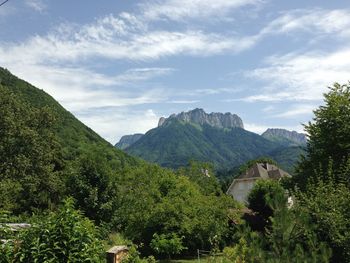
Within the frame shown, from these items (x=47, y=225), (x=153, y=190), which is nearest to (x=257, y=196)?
(x=153, y=190)

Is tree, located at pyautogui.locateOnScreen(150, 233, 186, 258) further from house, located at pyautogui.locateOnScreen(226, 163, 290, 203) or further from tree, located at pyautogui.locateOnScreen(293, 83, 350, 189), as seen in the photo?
house, located at pyautogui.locateOnScreen(226, 163, 290, 203)

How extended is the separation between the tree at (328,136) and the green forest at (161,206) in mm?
58

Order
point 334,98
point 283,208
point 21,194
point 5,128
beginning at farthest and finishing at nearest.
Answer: point 21,194
point 5,128
point 334,98
point 283,208

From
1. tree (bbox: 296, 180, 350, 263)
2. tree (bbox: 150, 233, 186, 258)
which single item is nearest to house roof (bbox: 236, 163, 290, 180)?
tree (bbox: 150, 233, 186, 258)

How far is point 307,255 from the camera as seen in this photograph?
6562mm

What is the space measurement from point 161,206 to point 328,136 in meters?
9.92

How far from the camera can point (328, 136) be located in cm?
2250

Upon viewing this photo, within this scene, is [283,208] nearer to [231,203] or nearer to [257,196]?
[231,203]

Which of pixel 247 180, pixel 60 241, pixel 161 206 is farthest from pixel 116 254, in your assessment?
pixel 247 180

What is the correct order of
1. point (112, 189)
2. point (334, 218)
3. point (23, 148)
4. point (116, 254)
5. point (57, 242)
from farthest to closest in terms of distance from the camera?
point (23, 148), point (112, 189), point (334, 218), point (116, 254), point (57, 242)

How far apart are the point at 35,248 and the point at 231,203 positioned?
71.2ft

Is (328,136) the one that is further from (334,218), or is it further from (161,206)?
(334,218)

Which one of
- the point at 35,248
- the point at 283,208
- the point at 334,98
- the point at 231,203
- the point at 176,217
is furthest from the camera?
the point at 231,203

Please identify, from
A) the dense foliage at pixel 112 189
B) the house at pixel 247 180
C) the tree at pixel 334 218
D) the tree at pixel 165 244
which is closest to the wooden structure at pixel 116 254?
the tree at pixel 334 218
